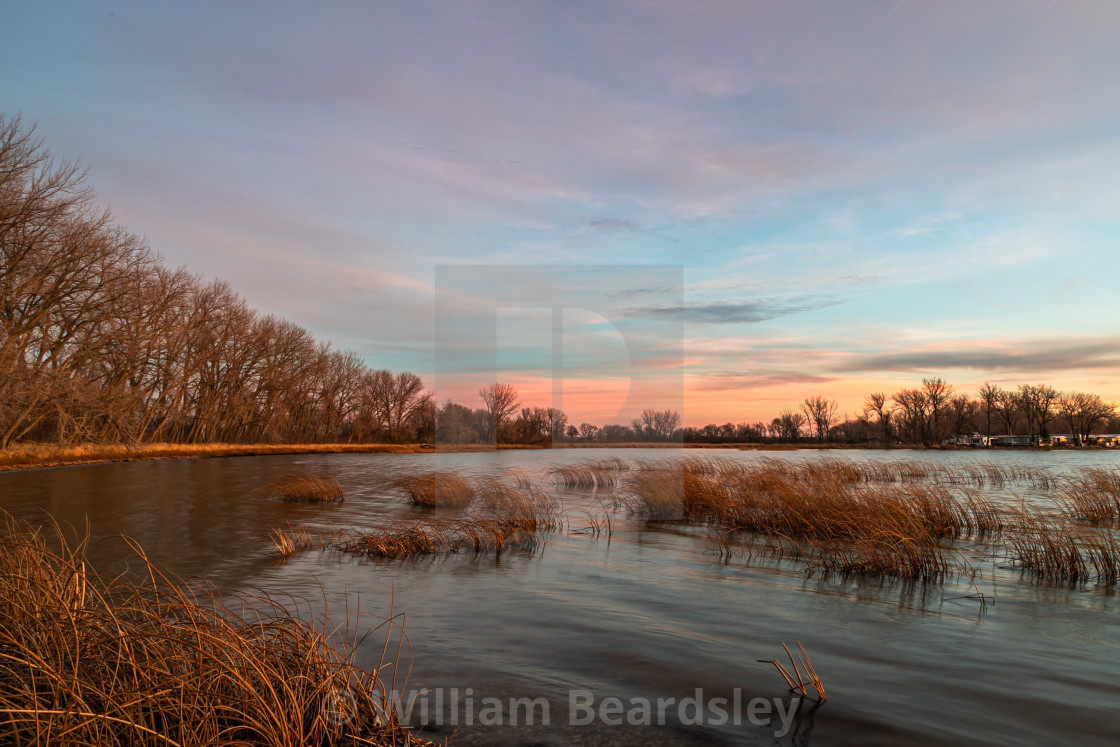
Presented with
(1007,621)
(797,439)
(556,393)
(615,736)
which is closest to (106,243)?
(556,393)

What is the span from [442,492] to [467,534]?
6.27 m

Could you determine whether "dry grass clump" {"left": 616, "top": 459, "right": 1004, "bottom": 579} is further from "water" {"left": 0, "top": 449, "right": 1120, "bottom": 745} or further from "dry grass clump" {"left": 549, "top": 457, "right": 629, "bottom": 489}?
"dry grass clump" {"left": 549, "top": 457, "right": 629, "bottom": 489}

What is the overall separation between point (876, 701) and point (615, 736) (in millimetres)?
2466

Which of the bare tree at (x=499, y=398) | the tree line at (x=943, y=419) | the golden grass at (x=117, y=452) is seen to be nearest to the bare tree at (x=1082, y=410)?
the tree line at (x=943, y=419)

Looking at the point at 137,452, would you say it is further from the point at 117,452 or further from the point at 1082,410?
the point at 1082,410

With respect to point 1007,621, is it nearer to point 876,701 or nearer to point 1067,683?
point 1067,683

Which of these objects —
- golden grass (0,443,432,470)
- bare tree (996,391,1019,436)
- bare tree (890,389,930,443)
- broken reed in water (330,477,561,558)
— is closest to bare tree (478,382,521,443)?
golden grass (0,443,432,470)

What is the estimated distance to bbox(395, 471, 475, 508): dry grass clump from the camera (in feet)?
59.5

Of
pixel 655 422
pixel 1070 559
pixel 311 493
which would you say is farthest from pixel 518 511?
pixel 655 422

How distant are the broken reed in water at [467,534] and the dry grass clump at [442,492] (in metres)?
3.37

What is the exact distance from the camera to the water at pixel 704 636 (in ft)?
15.7

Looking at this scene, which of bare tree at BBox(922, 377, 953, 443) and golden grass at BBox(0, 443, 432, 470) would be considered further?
bare tree at BBox(922, 377, 953, 443)

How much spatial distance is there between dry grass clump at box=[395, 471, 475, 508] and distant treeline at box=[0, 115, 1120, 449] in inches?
262

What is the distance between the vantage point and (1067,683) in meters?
5.54
